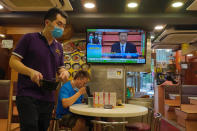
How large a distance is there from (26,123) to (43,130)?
258 mm

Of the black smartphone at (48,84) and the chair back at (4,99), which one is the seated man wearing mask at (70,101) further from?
the black smartphone at (48,84)

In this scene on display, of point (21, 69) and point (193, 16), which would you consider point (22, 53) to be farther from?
point (193, 16)

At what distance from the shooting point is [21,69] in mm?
1473

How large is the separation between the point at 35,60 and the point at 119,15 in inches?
135

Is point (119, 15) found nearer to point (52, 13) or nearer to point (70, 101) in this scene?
point (70, 101)

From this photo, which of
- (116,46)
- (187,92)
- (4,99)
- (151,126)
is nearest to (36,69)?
(151,126)

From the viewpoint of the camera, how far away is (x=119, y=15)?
468cm

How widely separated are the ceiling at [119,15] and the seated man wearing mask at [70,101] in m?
1.91

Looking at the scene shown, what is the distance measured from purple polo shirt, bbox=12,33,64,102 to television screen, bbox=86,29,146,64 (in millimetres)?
2940

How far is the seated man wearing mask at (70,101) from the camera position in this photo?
2.76 m

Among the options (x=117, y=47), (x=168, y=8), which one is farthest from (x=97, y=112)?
(x=168, y=8)

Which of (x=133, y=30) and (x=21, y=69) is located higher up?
(x=133, y=30)

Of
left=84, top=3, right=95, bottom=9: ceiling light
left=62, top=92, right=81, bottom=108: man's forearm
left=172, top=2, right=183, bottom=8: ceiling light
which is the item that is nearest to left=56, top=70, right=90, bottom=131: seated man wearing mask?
left=62, top=92, right=81, bottom=108: man's forearm

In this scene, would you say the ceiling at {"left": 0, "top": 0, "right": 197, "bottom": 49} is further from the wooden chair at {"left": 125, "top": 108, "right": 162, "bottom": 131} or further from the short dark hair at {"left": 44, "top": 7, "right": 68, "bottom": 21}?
the short dark hair at {"left": 44, "top": 7, "right": 68, "bottom": 21}
